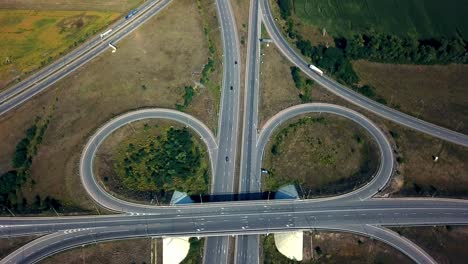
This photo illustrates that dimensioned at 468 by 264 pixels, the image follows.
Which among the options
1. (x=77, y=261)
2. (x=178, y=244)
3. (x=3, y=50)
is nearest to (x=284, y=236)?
(x=178, y=244)

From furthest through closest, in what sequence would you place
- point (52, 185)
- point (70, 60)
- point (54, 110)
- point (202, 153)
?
point (70, 60), point (54, 110), point (202, 153), point (52, 185)

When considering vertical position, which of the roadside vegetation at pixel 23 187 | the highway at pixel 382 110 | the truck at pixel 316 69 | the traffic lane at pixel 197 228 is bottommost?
the traffic lane at pixel 197 228

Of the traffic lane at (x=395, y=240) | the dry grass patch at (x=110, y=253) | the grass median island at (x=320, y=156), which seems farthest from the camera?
the grass median island at (x=320, y=156)

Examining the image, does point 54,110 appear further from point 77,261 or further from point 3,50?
point 77,261

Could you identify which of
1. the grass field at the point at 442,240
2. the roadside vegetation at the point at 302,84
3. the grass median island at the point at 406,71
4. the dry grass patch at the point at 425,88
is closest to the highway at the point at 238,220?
the grass field at the point at 442,240

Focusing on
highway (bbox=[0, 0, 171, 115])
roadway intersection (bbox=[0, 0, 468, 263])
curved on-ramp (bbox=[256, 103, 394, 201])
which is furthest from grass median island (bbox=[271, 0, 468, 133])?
highway (bbox=[0, 0, 171, 115])

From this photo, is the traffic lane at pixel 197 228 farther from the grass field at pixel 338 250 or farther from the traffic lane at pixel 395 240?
the grass field at pixel 338 250

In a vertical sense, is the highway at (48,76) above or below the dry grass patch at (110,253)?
above
